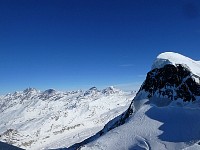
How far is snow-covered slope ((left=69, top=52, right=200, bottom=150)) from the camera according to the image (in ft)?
254

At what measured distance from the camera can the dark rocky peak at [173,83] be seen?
93.7 m

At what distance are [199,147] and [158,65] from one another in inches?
1704

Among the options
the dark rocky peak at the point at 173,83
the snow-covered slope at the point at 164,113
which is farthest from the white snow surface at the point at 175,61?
the dark rocky peak at the point at 173,83

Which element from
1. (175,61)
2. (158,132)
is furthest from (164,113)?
(175,61)

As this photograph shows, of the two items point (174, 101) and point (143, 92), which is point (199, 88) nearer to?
point (174, 101)

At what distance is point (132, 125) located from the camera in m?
88.1

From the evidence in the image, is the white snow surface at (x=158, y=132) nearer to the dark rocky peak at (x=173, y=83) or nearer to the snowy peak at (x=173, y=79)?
the dark rocky peak at (x=173, y=83)

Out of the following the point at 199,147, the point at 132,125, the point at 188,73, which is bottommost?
the point at 199,147

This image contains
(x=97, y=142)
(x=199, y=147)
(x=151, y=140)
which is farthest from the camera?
(x=97, y=142)

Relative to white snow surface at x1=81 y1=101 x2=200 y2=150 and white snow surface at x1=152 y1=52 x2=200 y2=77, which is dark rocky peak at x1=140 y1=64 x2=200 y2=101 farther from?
white snow surface at x1=81 y1=101 x2=200 y2=150

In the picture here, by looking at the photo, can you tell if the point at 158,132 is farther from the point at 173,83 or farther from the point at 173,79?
the point at 173,79

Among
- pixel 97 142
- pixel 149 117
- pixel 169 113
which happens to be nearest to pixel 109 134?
pixel 97 142

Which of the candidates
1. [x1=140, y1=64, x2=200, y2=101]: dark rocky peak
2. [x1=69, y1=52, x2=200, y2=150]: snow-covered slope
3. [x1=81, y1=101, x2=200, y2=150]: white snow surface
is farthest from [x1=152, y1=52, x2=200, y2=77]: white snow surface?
[x1=81, y1=101, x2=200, y2=150]: white snow surface

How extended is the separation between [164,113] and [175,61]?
2247cm
